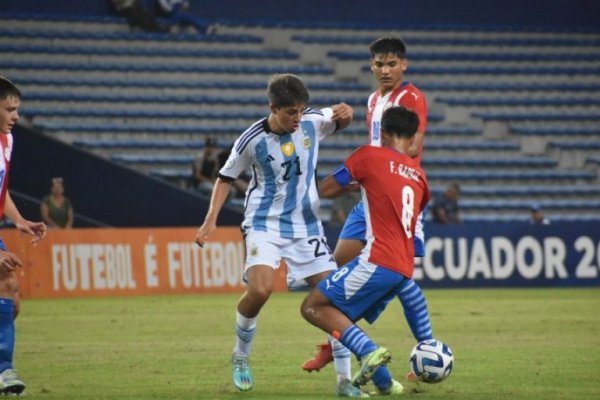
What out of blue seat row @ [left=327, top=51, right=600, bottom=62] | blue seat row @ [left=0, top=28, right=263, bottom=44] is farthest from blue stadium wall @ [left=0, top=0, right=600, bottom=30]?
blue seat row @ [left=327, top=51, right=600, bottom=62]

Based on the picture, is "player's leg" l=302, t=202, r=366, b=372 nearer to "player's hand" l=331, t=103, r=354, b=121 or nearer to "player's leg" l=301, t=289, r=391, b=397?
"player's hand" l=331, t=103, r=354, b=121

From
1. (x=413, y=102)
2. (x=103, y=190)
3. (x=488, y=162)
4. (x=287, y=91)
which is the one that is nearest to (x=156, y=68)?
(x=103, y=190)

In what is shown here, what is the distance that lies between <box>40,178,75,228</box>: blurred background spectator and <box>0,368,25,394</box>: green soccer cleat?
520 inches

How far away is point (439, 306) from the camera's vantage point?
1878 centimetres

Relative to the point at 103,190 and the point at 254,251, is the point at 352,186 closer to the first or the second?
the point at 254,251

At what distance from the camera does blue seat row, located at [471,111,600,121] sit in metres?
31.1

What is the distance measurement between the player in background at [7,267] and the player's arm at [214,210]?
42.4 inches

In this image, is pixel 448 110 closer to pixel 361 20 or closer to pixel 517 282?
pixel 361 20

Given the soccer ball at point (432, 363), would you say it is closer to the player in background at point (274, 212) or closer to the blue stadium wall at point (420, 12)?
the player in background at point (274, 212)

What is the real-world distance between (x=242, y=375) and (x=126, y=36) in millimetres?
20666

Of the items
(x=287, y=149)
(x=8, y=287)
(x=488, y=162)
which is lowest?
(x=8, y=287)

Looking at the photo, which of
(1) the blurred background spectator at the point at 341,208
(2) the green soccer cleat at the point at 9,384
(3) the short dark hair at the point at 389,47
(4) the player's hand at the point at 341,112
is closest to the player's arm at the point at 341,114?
(4) the player's hand at the point at 341,112

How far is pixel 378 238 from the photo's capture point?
8570mm

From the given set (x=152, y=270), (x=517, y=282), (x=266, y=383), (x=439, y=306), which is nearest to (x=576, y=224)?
(x=517, y=282)
